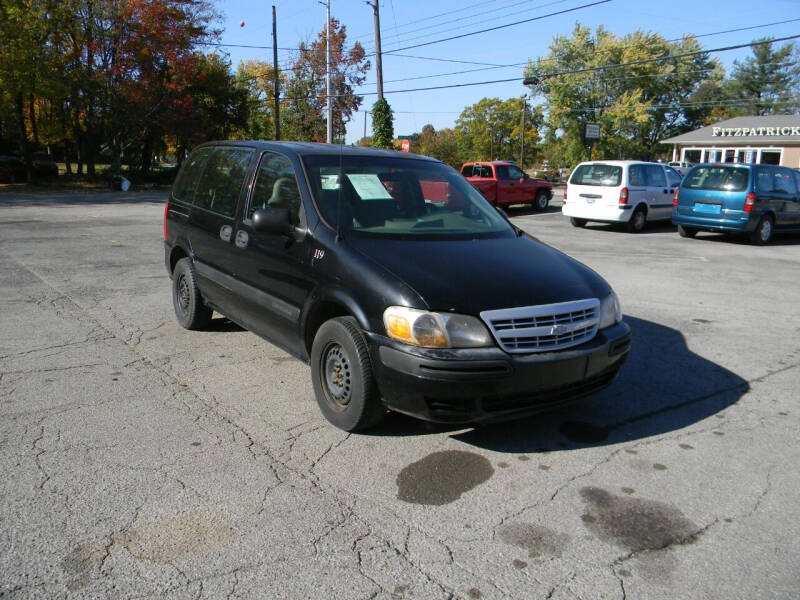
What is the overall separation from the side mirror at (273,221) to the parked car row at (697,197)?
12.2m

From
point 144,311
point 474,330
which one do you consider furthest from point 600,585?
point 144,311

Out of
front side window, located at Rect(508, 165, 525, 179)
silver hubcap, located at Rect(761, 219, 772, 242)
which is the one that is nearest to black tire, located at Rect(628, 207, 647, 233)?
silver hubcap, located at Rect(761, 219, 772, 242)

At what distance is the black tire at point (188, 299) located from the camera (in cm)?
607

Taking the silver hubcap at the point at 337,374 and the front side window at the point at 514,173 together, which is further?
the front side window at the point at 514,173

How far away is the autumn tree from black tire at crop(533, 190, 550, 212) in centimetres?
3168

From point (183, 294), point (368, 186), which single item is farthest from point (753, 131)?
point (368, 186)

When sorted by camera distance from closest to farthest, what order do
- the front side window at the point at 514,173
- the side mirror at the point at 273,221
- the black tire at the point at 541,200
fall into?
the side mirror at the point at 273,221
the front side window at the point at 514,173
the black tire at the point at 541,200

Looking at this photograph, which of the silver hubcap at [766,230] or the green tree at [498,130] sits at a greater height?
the green tree at [498,130]

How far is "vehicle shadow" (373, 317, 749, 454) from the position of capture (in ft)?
13.5

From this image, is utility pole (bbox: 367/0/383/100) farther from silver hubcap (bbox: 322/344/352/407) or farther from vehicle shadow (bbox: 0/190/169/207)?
silver hubcap (bbox: 322/344/352/407)

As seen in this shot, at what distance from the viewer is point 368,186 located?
187 inches

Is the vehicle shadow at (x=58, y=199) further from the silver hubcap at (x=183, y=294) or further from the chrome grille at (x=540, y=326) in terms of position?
the chrome grille at (x=540, y=326)

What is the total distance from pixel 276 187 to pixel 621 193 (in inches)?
516

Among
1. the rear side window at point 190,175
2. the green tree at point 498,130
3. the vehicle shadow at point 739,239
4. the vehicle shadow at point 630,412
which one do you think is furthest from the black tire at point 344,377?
the green tree at point 498,130
